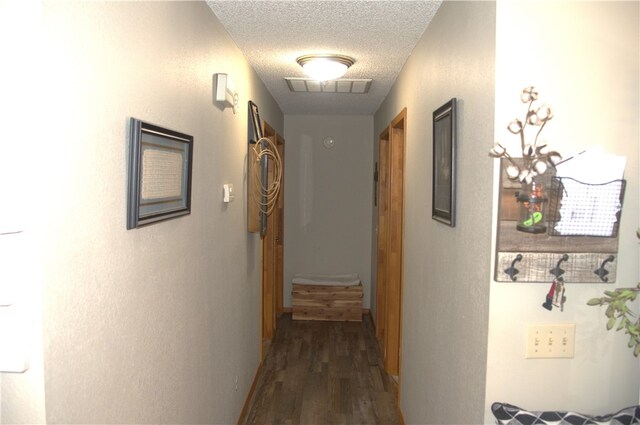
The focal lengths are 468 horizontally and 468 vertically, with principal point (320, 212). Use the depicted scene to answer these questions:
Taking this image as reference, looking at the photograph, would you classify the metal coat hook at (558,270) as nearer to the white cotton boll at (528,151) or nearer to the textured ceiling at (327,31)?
the white cotton boll at (528,151)

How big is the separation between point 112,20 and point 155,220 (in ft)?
2.00

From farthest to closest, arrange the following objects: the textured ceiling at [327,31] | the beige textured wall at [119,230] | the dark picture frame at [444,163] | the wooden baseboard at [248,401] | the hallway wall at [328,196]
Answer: the hallway wall at [328,196], the wooden baseboard at [248,401], the textured ceiling at [327,31], the dark picture frame at [444,163], the beige textured wall at [119,230]

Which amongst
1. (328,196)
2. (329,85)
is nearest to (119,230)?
(329,85)

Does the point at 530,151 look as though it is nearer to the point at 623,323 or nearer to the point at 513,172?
the point at 513,172

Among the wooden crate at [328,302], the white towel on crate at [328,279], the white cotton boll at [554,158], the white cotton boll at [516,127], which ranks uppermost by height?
the white cotton boll at [516,127]

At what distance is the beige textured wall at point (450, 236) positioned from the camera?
5.23ft

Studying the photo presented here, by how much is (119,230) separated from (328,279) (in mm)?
4232

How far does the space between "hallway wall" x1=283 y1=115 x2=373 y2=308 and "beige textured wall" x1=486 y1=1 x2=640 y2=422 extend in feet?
13.3

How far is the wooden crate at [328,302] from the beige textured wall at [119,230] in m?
2.85

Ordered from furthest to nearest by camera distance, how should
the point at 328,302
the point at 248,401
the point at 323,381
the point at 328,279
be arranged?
the point at 328,279
the point at 328,302
the point at 323,381
the point at 248,401

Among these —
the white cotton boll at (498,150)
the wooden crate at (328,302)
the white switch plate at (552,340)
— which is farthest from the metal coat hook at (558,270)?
the wooden crate at (328,302)

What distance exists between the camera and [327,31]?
251 centimetres

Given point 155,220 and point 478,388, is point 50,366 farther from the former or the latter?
point 478,388

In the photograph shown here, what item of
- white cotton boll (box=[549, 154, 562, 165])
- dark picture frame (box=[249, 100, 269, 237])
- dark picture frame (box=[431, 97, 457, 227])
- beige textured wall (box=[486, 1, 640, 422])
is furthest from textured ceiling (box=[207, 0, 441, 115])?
white cotton boll (box=[549, 154, 562, 165])
